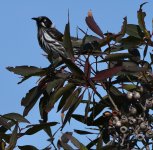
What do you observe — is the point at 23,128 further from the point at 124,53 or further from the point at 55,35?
the point at 55,35

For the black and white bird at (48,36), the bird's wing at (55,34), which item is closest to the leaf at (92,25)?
the black and white bird at (48,36)

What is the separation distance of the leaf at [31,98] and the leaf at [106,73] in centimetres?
48

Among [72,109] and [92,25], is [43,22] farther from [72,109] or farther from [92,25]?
[72,109]

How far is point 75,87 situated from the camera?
2746mm

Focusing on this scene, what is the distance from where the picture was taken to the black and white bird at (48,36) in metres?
7.22

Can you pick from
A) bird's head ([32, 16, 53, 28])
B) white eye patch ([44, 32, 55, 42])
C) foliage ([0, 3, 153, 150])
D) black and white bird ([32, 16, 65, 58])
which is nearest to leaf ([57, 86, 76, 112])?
foliage ([0, 3, 153, 150])

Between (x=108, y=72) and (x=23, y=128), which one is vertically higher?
(x=108, y=72)

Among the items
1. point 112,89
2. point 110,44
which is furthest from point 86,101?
point 110,44

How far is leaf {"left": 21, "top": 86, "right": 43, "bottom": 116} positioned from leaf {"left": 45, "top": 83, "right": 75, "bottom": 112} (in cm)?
14

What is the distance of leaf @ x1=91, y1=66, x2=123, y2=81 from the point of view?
256 cm

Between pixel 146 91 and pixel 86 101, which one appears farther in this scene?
pixel 86 101

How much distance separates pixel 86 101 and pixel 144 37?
47cm

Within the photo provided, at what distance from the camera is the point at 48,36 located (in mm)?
7902

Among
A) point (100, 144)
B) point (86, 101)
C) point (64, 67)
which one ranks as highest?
point (64, 67)
